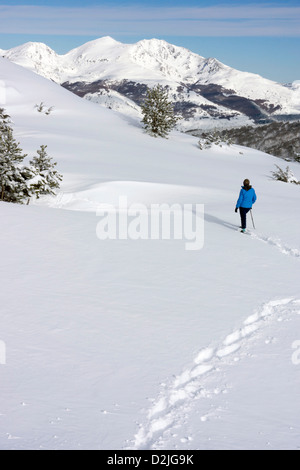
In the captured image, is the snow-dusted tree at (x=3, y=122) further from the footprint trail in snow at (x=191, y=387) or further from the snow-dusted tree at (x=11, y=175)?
the footprint trail in snow at (x=191, y=387)

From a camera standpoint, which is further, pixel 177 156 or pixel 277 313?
pixel 177 156

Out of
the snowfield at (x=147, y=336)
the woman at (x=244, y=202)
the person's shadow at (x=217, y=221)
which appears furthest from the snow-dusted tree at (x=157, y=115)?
the woman at (x=244, y=202)

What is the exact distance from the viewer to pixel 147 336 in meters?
6.39

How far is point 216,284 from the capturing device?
859 cm

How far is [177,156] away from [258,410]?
23.9 meters

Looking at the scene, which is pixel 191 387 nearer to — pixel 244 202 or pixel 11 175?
pixel 244 202

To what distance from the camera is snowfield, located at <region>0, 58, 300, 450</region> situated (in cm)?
459

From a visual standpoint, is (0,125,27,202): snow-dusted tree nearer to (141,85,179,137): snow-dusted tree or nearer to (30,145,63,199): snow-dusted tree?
(30,145,63,199): snow-dusted tree

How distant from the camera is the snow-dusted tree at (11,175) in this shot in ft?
46.8

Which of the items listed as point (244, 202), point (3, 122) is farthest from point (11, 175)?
point (3, 122)

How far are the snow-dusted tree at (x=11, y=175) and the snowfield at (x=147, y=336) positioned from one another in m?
2.56

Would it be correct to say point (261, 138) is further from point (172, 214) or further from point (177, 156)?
point (172, 214)

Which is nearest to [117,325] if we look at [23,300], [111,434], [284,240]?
[23,300]

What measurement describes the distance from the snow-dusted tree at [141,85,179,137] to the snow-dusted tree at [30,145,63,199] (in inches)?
728
